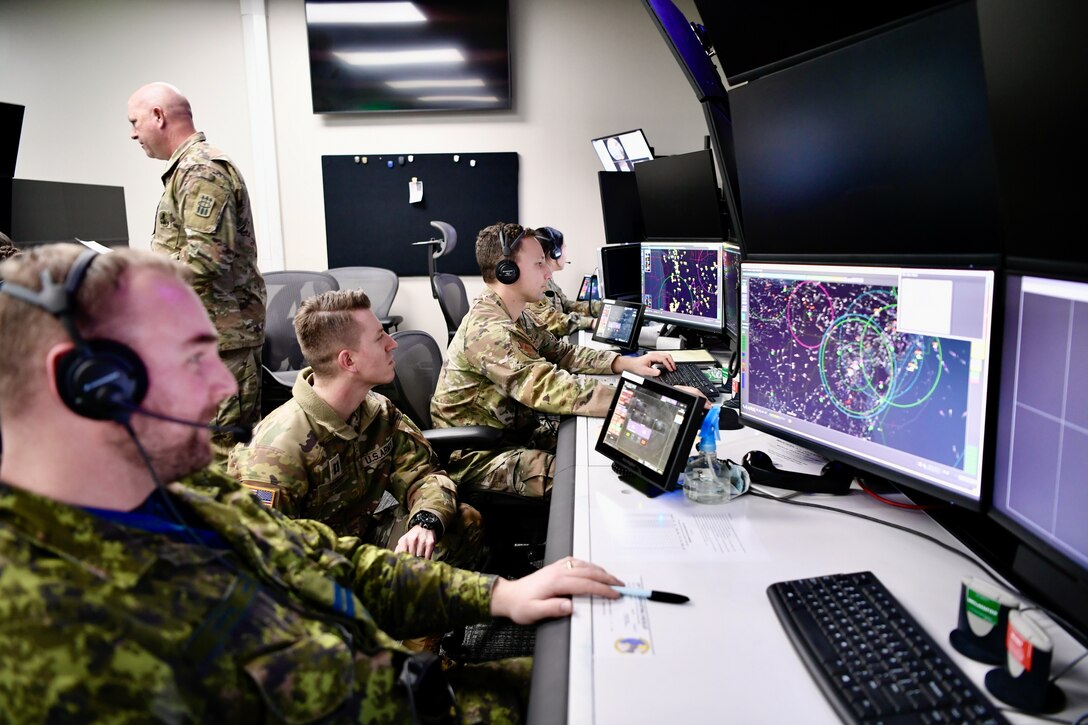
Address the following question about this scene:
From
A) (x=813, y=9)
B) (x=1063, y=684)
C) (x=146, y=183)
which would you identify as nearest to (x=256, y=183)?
(x=146, y=183)

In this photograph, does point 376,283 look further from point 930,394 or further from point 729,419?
point 930,394

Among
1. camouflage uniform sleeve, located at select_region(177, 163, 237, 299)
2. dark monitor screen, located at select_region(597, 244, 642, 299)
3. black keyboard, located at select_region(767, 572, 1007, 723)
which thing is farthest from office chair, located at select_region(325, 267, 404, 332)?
black keyboard, located at select_region(767, 572, 1007, 723)

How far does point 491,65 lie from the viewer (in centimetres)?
459

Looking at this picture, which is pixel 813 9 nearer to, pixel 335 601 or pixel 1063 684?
pixel 1063 684

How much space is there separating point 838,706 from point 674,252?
85.5 inches

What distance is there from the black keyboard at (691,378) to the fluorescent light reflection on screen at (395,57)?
10.6ft

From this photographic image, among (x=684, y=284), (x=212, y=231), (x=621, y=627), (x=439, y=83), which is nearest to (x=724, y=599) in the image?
(x=621, y=627)

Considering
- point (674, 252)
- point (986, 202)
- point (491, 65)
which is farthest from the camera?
point (491, 65)

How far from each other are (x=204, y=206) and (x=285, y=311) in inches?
41.9

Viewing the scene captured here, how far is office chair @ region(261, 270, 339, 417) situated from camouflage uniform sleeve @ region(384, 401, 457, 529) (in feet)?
5.29

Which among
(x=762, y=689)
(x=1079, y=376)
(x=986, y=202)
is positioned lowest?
(x=762, y=689)

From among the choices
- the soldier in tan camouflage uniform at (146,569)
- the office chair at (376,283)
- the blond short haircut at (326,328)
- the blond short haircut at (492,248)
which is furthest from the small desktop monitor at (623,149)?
the soldier in tan camouflage uniform at (146,569)

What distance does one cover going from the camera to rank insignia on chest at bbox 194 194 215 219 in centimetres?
243

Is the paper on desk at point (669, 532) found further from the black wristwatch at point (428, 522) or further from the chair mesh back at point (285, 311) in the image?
the chair mesh back at point (285, 311)
